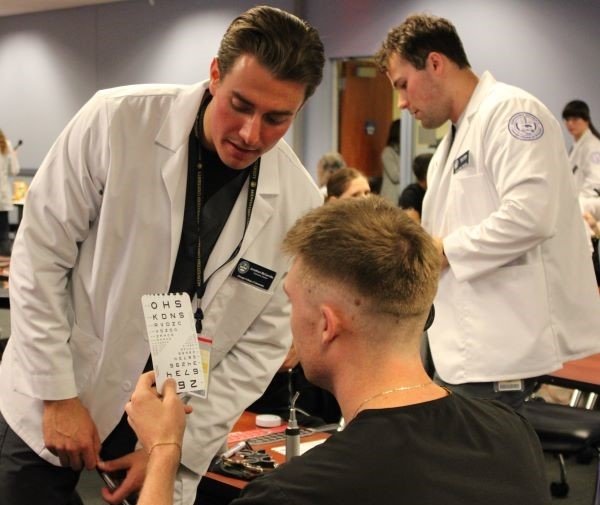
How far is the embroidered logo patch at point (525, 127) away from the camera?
244 cm

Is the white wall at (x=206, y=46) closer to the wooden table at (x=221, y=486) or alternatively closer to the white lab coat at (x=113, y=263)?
the wooden table at (x=221, y=486)

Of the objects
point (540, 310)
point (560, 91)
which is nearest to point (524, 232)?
point (540, 310)

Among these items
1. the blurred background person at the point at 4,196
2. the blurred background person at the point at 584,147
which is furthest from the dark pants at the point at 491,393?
the blurred background person at the point at 4,196

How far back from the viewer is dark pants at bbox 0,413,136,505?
6.02ft

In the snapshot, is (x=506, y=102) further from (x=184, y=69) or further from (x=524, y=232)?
(x=184, y=69)

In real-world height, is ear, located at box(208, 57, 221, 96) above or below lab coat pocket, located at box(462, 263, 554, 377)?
above

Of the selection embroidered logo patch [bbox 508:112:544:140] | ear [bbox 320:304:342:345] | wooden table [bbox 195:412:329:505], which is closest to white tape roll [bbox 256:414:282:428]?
wooden table [bbox 195:412:329:505]

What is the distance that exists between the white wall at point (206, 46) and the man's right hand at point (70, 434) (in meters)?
6.88

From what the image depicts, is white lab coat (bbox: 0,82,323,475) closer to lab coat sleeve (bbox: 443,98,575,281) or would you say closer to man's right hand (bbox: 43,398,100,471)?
man's right hand (bbox: 43,398,100,471)

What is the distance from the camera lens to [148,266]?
1835 millimetres

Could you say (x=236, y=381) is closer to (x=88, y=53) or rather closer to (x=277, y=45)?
(x=277, y=45)

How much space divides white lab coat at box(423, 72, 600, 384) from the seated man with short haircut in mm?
1076

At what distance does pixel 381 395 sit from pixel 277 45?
764 mm

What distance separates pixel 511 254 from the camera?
2.45 metres
